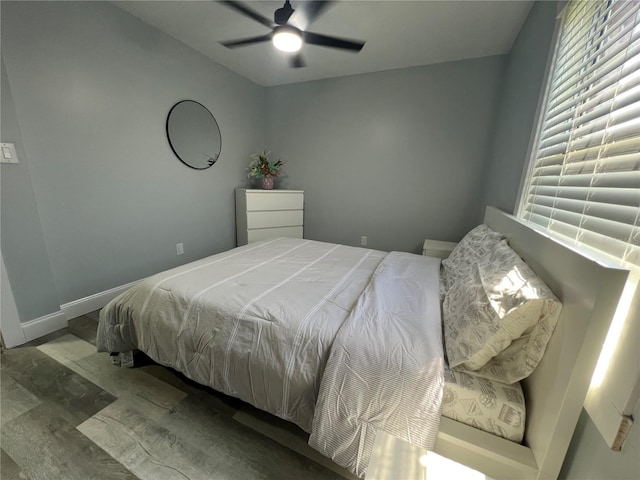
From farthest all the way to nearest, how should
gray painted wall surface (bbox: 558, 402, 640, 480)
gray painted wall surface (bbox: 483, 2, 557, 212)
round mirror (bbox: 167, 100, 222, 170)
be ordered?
round mirror (bbox: 167, 100, 222, 170), gray painted wall surface (bbox: 483, 2, 557, 212), gray painted wall surface (bbox: 558, 402, 640, 480)

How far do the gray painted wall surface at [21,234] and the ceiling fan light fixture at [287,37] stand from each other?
172 cm

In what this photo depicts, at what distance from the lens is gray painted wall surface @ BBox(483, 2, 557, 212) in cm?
153

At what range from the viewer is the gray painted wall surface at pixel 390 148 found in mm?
2676

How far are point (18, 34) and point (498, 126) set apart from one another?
3831mm

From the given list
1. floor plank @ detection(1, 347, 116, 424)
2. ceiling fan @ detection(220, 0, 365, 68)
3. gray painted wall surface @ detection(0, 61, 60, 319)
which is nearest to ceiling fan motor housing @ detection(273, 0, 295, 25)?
ceiling fan @ detection(220, 0, 365, 68)

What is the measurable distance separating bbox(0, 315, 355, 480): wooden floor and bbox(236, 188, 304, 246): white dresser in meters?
1.95

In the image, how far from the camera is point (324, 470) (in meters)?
1.06

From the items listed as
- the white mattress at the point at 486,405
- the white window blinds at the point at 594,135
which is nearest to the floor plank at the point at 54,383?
the white mattress at the point at 486,405

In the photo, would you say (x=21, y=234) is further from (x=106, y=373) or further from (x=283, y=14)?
(x=283, y=14)

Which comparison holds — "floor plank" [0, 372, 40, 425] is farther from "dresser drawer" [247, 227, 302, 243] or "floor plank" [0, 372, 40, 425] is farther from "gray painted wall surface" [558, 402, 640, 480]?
Answer: "gray painted wall surface" [558, 402, 640, 480]

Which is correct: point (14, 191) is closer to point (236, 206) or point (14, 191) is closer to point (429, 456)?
point (236, 206)

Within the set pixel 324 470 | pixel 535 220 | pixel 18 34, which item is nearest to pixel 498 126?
pixel 535 220

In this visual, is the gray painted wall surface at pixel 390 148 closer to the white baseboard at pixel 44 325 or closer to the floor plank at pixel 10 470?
the white baseboard at pixel 44 325

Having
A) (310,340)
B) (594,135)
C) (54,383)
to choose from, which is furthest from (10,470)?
(594,135)
